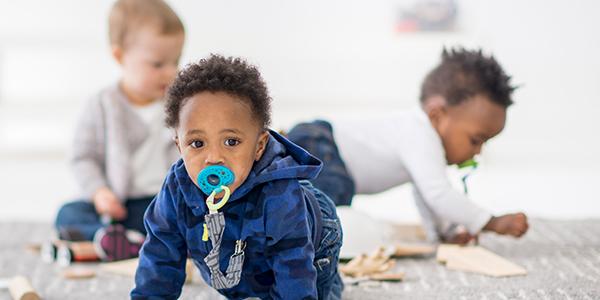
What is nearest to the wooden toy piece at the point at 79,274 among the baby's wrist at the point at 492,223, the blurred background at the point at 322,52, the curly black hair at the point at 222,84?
the curly black hair at the point at 222,84

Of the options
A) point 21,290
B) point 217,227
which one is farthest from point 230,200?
point 21,290

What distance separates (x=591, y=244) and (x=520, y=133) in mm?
1961

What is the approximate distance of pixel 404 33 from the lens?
131 inches

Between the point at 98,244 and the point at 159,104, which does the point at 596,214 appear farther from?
the point at 98,244

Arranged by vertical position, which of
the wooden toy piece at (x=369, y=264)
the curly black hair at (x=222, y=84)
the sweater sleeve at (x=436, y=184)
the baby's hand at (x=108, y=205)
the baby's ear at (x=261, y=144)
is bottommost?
the baby's hand at (x=108, y=205)

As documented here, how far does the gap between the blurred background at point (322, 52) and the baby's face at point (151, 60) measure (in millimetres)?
1510

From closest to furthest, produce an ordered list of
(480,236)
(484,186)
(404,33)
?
1. (480,236)
2. (484,186)
3. (404,33)

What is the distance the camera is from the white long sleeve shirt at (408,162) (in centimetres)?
153

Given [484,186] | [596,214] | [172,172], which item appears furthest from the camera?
[484,186]

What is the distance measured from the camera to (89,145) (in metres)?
1.79

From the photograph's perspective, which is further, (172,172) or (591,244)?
(591,244)

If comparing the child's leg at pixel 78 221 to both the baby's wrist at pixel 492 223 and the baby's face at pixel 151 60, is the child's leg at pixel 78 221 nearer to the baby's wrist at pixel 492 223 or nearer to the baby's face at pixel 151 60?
the baby's face at pixel 151 60

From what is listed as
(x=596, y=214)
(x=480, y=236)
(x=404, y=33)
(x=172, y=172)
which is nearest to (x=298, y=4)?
(x=404, y=33)

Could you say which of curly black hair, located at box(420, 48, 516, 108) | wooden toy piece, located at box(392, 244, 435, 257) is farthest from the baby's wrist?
curly black hair, located at box(420, 48, 516, 108)
